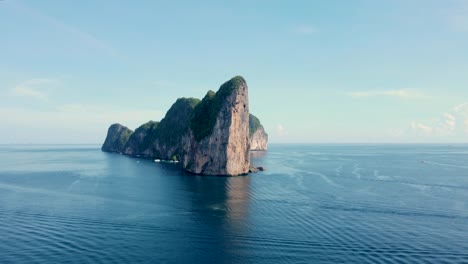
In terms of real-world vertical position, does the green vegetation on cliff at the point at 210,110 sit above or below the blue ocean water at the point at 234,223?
above

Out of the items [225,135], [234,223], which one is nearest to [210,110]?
[225,135]

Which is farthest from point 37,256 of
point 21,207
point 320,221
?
point 320,221

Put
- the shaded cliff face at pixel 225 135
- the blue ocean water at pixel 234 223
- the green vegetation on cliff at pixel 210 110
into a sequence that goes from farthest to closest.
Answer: the green vegetation on cliff at pixel 210 110
the shaded cliff face at pixel 225 135
the blue ocean water at pixel 234 223

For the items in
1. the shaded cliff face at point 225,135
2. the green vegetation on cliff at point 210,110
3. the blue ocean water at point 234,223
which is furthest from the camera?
the green vegetation on cliff at point 210,110

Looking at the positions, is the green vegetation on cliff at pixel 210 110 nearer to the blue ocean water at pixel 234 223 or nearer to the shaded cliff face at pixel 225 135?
the shaded cliff face at pixel 225 135

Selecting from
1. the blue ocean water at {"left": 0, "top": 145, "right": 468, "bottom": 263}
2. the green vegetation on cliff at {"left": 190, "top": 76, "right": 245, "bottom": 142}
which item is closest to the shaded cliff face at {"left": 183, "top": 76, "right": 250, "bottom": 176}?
the green vegetation on cliff at {"left": 190, "top": 76, "right": 245, "bottom": 142}

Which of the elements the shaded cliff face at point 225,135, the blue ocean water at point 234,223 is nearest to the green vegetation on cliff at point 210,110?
the shaded cliff face at point 225,135

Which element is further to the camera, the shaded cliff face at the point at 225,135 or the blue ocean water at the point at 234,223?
the shaded cliff face at the point at 225,135
